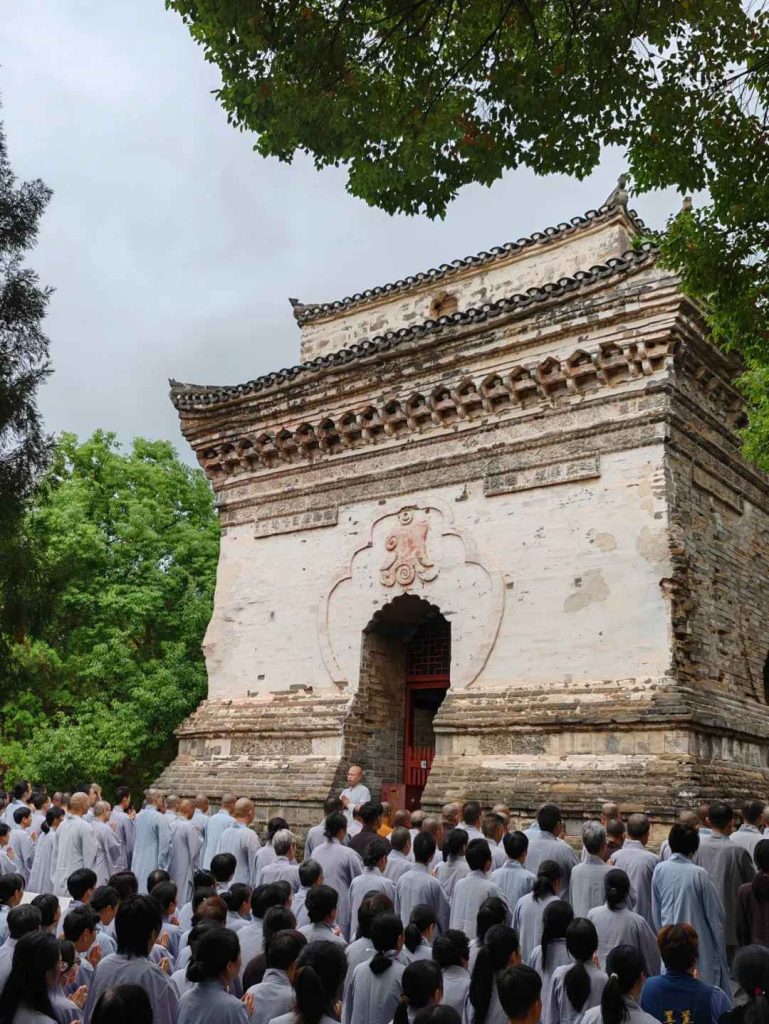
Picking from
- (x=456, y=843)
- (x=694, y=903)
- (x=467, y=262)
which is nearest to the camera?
(x=694, y=903)

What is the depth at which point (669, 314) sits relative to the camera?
40.8 feet

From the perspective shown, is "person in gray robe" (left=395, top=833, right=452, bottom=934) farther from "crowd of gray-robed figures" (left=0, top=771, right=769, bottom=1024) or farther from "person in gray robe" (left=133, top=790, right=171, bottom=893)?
"person in gray robe" (left=133, top=790, right=171, bottom=893)

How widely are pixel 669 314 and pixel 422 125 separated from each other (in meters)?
6.21

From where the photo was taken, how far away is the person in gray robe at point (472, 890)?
642 cm

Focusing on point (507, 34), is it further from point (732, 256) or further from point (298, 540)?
point (298, 540)

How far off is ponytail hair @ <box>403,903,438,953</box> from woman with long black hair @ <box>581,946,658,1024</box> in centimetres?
118

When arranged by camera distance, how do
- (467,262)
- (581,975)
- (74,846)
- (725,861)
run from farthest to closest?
(467,262), (74,846), (725,861), (581,975)

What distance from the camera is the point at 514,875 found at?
6.75 m

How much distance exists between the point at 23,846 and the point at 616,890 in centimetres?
786

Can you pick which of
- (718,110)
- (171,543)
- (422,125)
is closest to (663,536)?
(718,110)

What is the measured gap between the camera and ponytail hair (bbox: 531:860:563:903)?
19.0ft

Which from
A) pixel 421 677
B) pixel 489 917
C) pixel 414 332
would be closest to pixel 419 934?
pixel 489 917

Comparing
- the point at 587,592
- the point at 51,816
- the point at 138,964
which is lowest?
the point at 138,964

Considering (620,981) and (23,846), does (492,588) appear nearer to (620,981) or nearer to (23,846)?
(23,846)
